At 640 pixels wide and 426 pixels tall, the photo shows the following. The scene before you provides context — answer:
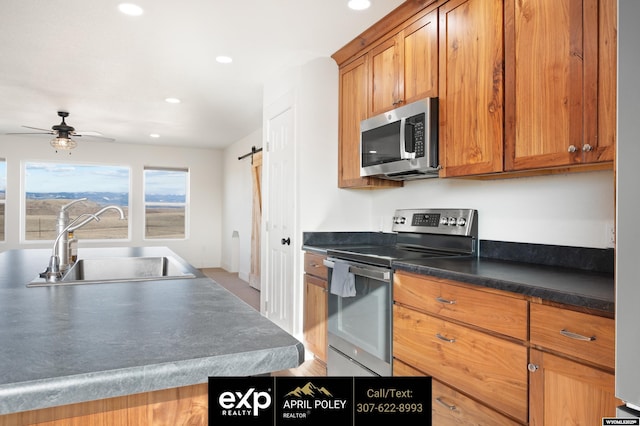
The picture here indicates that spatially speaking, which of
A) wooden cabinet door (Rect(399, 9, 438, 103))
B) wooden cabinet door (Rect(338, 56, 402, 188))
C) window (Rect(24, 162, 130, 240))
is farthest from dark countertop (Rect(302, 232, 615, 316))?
window (Rect(24, 162, 130, 240))

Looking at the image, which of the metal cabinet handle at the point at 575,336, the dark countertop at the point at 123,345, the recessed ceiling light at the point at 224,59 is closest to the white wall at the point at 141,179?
the recessed ceiling light at the point at 224,59

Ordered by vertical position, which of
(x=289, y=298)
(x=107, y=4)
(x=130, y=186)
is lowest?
(x=289, y=298)

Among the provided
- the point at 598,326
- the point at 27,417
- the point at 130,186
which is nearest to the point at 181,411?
the point at 27,417

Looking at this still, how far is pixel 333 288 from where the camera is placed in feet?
8.87

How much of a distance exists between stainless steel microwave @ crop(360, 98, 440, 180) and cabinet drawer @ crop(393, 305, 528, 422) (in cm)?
87

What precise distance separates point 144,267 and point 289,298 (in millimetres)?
1349

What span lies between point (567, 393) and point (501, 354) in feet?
0.89

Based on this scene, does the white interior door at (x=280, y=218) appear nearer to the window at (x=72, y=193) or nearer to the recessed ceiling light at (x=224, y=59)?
the recessed ceiling light at (x=224, y=59)

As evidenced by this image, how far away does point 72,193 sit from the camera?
757cm

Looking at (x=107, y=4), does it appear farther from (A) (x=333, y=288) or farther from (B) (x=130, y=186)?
(B) (x=130, y=186)

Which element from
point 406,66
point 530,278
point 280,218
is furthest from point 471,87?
point 280,218

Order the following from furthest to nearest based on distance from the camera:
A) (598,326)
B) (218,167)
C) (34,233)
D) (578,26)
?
(218,167), (34,233), (578,26), (598,326)

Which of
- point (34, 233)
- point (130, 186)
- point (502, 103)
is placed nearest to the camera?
point (502, 103)

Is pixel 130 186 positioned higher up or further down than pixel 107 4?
further down
